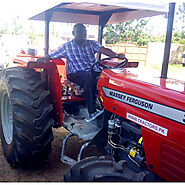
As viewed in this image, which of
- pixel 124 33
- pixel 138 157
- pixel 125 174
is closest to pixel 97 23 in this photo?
pixel 138 157

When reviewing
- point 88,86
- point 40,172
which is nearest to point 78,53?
point 88,86

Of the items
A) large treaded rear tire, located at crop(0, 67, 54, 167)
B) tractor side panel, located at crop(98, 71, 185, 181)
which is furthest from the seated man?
tractor side panel, located at crop(98, 71, 185, 181)

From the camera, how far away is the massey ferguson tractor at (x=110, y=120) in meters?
1.91

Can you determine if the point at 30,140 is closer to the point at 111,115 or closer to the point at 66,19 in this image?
the point at 111,115

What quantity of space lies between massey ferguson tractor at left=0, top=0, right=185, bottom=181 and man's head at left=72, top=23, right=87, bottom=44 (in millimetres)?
562

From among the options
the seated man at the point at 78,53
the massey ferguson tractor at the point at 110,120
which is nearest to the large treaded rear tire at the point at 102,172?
the massey ferguson tractor at the point at 110,120

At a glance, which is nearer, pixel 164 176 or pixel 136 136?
pixel 164 176

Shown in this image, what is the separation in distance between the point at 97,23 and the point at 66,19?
0.62 metres

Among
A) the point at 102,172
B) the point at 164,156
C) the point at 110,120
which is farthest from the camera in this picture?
the point at 110,120

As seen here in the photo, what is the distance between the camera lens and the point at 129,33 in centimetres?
2655

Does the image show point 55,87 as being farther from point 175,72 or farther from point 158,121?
point 175,72

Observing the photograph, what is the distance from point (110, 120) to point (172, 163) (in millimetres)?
800

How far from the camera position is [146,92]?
7.00 feet

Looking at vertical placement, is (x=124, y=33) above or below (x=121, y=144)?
above
